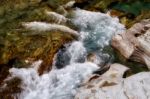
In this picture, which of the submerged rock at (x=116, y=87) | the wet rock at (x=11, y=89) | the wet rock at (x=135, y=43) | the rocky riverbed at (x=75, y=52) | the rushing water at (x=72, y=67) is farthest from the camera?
the wet rock at (x=135, y=43)

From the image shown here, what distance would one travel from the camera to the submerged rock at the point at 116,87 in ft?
32.2

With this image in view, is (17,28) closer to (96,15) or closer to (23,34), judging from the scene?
(23,34)

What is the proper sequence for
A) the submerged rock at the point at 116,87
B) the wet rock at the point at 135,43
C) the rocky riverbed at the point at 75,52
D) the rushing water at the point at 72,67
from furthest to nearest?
the wet rock at the point at 135,43 < the rushing water at the point at 72,67 < the rocky riverbed at the point at 75,52 < the submerged rock at the point at 116,87

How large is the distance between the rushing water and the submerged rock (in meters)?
0.74

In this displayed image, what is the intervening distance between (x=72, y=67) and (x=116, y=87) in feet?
9.42

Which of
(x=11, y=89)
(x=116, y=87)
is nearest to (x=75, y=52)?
(x=11, y=89)

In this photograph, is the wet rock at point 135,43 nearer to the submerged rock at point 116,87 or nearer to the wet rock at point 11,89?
the submerged rock at point 116,87

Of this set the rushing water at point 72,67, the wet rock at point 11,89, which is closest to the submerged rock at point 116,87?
the rushing water at point 72,67

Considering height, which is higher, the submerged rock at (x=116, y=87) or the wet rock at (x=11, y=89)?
the submerged rock at (x=116, y=87)

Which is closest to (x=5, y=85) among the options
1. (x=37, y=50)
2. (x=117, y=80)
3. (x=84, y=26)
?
(x=37, y=50)

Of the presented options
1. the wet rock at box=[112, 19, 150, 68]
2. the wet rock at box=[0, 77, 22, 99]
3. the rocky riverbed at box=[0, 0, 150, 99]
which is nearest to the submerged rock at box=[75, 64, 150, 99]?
the rocky riverbed at box=[0, 0, 150, 99]

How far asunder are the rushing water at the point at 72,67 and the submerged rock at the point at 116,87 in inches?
29.3

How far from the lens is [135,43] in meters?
12.9

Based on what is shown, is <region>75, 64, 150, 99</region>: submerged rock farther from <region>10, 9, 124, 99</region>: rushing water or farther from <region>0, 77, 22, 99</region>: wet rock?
<region>0, 77, 22, 99</region>: wet rock
